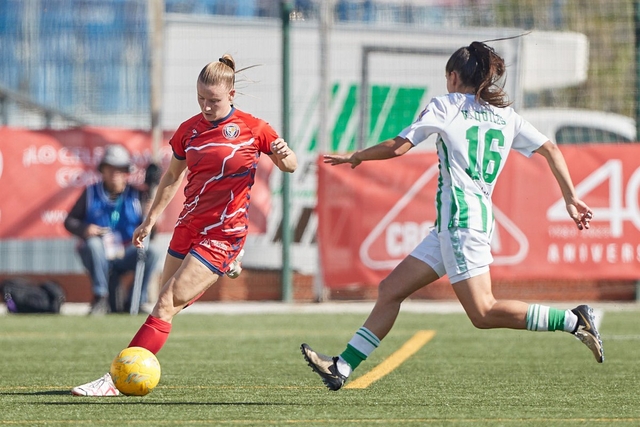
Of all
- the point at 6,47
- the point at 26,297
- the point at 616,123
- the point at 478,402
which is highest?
the point at 6,47

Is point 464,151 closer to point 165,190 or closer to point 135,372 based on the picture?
point 165,190

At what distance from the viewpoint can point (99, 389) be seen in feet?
21.4

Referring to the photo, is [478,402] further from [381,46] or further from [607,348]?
[381,46]

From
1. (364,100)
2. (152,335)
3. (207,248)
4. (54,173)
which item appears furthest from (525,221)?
(152,335)

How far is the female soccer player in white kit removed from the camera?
6.01m

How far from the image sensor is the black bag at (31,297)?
1276 centimetres

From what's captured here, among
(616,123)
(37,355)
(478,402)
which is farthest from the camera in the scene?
(616,123)

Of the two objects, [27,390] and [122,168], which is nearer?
[27,390]

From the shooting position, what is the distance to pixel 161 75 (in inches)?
570

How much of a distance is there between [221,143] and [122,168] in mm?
6626

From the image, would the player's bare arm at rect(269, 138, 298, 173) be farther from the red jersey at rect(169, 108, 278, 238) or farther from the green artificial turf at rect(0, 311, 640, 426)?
the green artificial turf at rect(0, 311, 640, 426)

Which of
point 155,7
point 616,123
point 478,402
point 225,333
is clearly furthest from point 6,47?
point 478,402

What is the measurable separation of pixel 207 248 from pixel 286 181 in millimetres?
7366

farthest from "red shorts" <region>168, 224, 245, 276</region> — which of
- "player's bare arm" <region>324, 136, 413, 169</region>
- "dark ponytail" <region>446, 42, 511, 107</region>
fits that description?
"dark ponytail" <region>446, 42, 511, 107</region>
